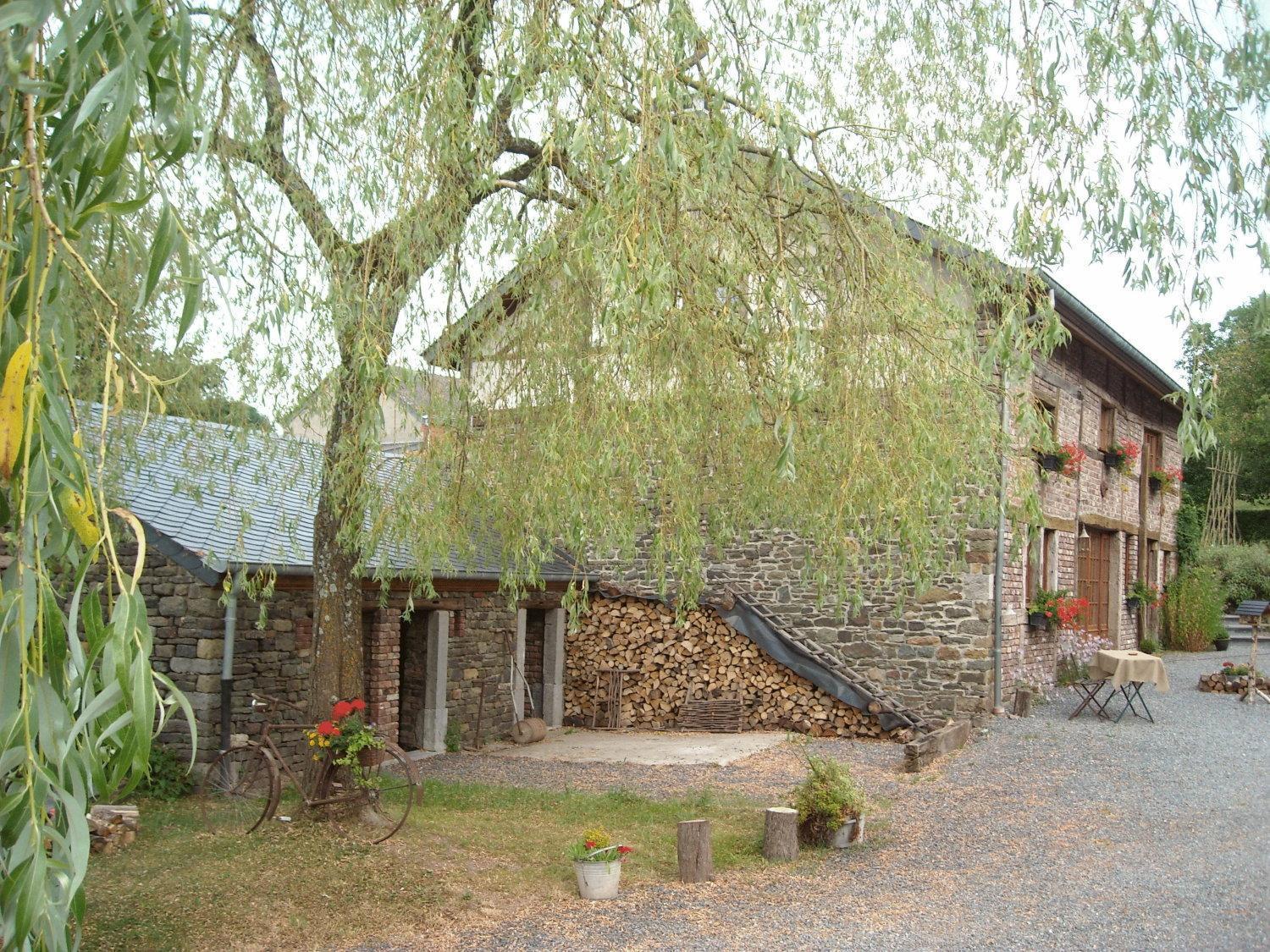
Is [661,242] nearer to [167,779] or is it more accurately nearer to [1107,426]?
[167,779]

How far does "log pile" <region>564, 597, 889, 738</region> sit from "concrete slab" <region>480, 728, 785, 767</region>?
32 cm

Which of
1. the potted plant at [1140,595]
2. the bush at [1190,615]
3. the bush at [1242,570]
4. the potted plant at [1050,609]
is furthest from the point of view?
the bush at [1242,570]

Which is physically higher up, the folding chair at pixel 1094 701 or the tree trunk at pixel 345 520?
the tree trunk at pixel 345 520

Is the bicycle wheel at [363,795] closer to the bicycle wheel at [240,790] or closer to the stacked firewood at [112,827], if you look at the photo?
the bicycle wheel at [240,790]

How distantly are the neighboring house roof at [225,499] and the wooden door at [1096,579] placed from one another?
28.1 ft

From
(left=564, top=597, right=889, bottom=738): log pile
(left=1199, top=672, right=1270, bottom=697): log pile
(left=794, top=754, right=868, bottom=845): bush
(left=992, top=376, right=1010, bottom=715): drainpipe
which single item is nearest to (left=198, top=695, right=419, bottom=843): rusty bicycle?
(left=794, top=754, right=868, bottom=845): bush

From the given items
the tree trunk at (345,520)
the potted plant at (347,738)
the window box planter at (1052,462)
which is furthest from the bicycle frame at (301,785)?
the window box planter at (1052,462)

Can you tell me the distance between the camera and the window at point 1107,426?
16.1m

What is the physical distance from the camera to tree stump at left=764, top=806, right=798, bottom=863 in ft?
23.0

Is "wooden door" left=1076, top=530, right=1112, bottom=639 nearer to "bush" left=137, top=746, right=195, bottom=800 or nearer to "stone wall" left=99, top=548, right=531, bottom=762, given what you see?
"stone wall" left=99, top=548, right=531, bottom=762

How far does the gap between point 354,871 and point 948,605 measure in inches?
293

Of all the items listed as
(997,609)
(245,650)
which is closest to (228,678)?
(245,650)

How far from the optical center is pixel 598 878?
20.3 feet

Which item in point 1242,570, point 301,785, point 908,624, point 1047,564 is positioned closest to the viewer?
point 301,785
